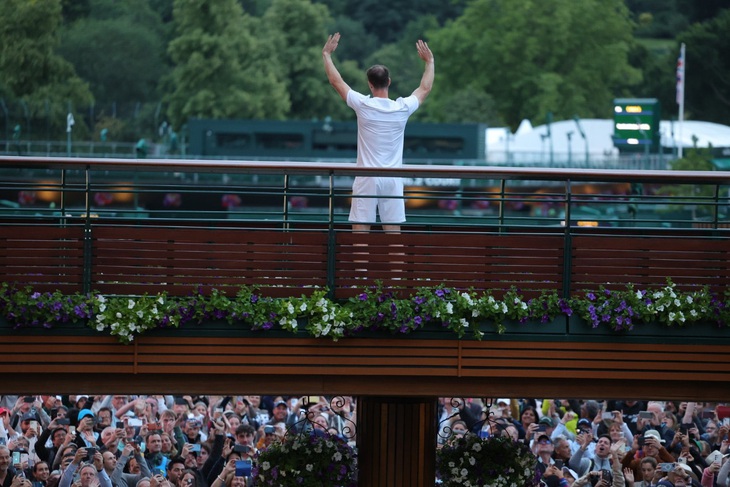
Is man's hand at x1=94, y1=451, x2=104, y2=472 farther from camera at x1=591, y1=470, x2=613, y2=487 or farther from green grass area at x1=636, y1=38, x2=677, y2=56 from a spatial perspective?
green grass area at x1=636, y1=38, x2=677, y2=56

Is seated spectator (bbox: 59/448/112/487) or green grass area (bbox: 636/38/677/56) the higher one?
green grass area (bbox: 636/38/677/56)

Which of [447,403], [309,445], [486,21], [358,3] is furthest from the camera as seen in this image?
[358,3]

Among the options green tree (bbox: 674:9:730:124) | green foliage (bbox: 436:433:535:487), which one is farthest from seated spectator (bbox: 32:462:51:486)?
green tree (bbox: 674:9:730:124)

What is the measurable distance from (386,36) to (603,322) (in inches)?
4288

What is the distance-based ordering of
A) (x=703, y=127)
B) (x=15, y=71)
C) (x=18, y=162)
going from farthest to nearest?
(x=15, y=71) < (x=703, y=127) < (x=18, y=162)

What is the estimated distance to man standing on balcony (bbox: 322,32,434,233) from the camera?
11.8 m

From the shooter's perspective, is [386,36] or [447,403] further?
Result: [386,36]

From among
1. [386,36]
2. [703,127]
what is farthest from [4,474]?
[386,36]

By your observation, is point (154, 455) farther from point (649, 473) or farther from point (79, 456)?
point (649, 473)

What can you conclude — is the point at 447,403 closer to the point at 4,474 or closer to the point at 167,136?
the point at 4,474

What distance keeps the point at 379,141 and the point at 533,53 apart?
88.1m

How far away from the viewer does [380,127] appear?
39.2 ft

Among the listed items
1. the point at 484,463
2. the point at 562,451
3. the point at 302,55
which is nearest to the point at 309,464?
the point at 484,463

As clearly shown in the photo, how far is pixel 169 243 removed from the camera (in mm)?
11625
